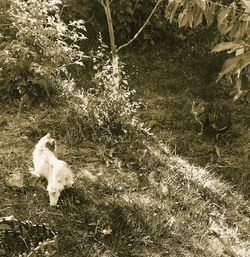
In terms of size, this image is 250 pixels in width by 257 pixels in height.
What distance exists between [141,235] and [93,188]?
70 centimetres

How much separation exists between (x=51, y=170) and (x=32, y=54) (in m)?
1.60

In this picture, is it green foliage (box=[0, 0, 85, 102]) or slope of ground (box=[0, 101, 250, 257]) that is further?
green foliage (box=[0, 0, 85, 102])

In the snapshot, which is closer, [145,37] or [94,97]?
[94,97]

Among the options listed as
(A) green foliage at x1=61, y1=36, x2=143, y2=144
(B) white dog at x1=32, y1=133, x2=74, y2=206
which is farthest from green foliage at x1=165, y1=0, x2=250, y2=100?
(A) green foliage at x1=61, y1=36, x2=143, y2=144

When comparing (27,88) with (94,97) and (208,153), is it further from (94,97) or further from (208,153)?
(208,153)

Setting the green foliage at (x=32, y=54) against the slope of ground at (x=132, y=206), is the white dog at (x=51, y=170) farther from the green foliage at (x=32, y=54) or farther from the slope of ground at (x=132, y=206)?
the green foliage at (x=32, y=54)

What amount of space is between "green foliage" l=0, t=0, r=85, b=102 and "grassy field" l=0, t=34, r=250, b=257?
0.26 meters

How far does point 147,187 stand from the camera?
13.0ft

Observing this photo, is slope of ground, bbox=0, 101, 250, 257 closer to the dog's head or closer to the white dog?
the white dog

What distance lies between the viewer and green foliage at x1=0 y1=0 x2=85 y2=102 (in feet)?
15.3

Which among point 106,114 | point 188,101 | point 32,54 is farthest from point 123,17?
point 106,114

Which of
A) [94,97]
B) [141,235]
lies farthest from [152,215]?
[94,97]

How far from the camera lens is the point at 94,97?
463cm

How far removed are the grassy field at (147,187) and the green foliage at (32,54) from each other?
0.87ft
